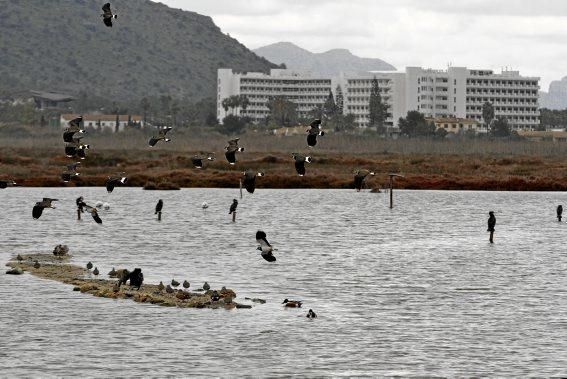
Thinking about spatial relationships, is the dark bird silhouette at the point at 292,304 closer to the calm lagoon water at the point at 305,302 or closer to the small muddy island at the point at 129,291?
the calm lagoon water at the point at 305,302

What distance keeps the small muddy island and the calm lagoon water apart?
920mm

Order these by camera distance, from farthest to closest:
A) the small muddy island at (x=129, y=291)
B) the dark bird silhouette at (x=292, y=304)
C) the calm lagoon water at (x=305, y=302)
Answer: the dark bird silhouette at (x=292, y=304) → the small muddy island at (x=129, y=291) → the calm lagoon water at (x=305, y=302)

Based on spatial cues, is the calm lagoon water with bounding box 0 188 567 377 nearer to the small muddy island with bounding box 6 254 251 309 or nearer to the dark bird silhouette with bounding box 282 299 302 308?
the dark bird silhouette with bounding box 282 299 302 308

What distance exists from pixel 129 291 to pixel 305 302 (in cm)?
743

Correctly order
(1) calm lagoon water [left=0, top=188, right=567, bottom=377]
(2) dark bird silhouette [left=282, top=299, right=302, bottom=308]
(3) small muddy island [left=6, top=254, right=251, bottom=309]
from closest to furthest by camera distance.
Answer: (1) calm lagoon water [left=0, top=188, right=567, bottom=377] < (3) small muddy island [left=6, top=254, right=251, bottom=309] < (2) dark bird silhouette [left=282, top=299, right=302, bottom=308]

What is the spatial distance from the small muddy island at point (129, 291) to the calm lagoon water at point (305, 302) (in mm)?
920

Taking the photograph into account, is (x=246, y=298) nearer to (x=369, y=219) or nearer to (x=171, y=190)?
(x=369, y=219)

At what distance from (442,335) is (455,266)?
23971 millimetres

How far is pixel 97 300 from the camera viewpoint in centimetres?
5012

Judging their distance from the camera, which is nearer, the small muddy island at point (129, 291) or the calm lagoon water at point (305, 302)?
the calm lagoon water at point (305, 302)

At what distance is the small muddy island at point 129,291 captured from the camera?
162 ft

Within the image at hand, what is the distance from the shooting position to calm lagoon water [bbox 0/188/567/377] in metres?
39.0

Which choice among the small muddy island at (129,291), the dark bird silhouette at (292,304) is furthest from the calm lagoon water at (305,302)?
the small muddy island at (129,291)

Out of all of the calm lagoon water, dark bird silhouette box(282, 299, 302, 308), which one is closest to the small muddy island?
the calm lagoon water
